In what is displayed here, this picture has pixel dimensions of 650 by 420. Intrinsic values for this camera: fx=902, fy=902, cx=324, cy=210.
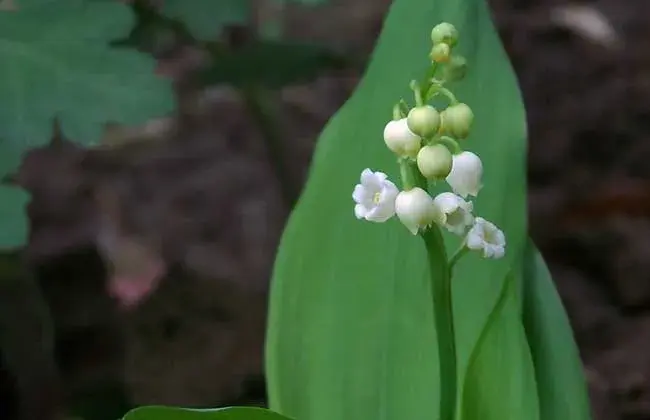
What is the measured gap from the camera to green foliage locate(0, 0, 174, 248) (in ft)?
2.75

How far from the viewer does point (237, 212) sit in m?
1.63

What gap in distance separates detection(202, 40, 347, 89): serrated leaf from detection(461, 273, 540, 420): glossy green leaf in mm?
606

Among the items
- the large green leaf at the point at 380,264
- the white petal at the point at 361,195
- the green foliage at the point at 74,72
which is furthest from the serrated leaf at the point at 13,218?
the white petal at the point at 361,195

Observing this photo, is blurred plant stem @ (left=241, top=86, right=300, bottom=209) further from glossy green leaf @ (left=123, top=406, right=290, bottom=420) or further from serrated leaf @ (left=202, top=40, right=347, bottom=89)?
glossy green leaf @ (left=123, top=406, right=290, bottom=420)

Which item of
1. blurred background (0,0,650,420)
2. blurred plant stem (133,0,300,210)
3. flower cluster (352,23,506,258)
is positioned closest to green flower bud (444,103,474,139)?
flower cluster (352,23,506,258)

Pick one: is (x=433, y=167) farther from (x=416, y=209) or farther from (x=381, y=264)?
(x=381, y=264)

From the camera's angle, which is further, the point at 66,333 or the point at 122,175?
the point at 122,175

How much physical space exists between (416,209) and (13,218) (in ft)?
1.41

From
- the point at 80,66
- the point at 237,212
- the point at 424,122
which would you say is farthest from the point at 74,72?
the point at 237,212

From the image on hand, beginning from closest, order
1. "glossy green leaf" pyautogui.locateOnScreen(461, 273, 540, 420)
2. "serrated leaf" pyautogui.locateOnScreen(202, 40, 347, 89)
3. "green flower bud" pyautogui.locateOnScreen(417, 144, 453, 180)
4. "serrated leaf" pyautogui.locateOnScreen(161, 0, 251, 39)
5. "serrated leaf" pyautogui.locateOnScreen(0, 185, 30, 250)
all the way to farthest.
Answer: "green flower bud" pyautogui.locateOnScreen(417, 144, 453, 180) < "glossy green leaf" pyautogui.locateOnScreen(461, 273, 540, 420) < "serrated leaf" pyautogui.locateOnScreen(0, 185, 30, 250) < "serrated leaf" pyautogui.locateOnScreen(161, 0, 251, 39) < "serrated leaf" pyautogui.locateOnScreen(202, 40, 347, 89)

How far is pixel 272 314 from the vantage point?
2.70 feet

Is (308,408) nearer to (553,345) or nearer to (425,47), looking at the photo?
(553,345)

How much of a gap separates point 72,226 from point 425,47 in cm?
92

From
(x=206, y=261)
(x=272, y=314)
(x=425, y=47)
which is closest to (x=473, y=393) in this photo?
(x=272, y=314)
